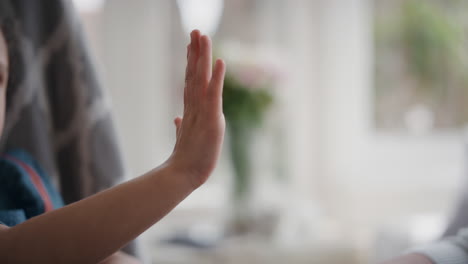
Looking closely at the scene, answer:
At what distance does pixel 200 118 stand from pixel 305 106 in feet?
6.42

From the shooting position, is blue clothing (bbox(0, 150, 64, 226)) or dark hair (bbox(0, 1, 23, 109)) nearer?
blue clothing (bbox(0, 150, 64, 226))

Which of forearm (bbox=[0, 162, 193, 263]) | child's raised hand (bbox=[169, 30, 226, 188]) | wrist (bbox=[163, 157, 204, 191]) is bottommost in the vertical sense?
forearm (bbox=[0, 162, 193, 263])

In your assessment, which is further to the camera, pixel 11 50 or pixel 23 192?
pixel 11 50

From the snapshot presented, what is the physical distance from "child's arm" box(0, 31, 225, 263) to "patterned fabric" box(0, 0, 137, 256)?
14.9 inches

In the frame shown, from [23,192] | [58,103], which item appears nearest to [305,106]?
[58,103]

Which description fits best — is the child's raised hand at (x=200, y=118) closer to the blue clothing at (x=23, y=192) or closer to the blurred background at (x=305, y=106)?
the blue clothing at (x=23, y=192)

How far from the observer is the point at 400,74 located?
102 inches

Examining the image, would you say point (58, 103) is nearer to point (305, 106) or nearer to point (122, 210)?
point (122, 210)

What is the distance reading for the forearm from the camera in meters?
0.42

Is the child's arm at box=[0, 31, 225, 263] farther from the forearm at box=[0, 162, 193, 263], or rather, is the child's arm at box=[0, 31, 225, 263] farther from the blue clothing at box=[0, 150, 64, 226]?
the blue clothing at box=[0, 150, 64, 226]

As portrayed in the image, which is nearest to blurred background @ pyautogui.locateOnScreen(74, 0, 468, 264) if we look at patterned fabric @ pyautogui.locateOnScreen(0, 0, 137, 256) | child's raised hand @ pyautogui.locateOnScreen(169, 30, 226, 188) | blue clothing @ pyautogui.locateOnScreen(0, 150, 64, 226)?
patterned fabric @ pyautogui.locateOnScreen(0, 0, 137, 256)

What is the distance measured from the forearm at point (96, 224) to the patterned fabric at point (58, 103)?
1.25 feet

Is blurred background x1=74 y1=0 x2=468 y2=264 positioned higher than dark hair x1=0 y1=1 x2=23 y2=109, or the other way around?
blurred background x1=74 y1=0 x2=468 y2=264

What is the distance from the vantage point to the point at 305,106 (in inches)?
93.7
